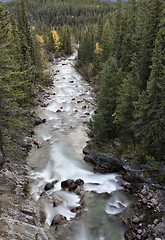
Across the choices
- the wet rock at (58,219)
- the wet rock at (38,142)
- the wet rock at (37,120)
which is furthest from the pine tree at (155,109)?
the wet rock at (37,120)

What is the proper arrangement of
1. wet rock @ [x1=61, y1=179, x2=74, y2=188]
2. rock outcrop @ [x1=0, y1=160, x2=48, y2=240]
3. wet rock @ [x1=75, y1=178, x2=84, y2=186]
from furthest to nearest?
wet rock @ [x1=75, y1=178, x2=84, y2=186] → wet rock @ [x1=61, y1=179, x2=74, y2=188] → rock outcrop @ [x1=0, y1=160, x2=48, y2=240]

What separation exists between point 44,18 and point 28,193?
186760mm

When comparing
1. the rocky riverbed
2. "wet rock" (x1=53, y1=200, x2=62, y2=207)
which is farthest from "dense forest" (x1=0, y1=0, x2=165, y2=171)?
"wet rock" (x1=53, y1=200, x2=62, y2=207)

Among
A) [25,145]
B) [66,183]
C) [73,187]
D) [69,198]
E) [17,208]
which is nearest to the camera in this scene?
[17,208]

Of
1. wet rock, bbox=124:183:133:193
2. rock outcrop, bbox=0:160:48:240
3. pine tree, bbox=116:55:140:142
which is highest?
pine tree, bbox=116:55:140:142

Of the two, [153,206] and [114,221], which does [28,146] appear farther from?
[153,206]

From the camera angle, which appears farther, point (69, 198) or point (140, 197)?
point (69, 198)

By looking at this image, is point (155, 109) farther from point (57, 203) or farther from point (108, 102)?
point (57, 203)

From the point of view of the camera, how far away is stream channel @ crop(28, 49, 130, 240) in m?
12.4

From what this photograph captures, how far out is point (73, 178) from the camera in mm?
17531

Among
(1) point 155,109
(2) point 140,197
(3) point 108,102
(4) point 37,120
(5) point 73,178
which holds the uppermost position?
(1) point 155,109

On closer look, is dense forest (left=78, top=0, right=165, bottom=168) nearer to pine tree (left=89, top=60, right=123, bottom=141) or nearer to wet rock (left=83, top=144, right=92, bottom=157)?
pine tree (left=89, top=60, right=123, bottom=141)

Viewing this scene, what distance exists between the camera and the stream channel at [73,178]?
12406 millimetres

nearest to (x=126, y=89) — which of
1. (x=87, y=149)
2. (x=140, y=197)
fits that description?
(x=87, y=149)
